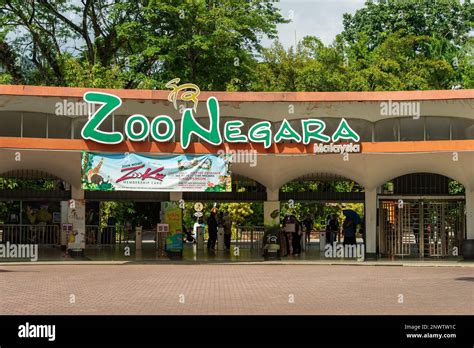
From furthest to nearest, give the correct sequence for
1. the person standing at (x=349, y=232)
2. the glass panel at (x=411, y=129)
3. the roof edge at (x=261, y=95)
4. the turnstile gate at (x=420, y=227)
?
the person standing at (x=349, y=232) < the turnstile gate at (x=420, y=227) < the glass panel at (x=411, y=129) < the roof edge at (x=261, y=95)

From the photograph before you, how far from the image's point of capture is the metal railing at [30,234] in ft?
107

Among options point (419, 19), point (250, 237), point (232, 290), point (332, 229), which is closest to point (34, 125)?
point (250, 237)

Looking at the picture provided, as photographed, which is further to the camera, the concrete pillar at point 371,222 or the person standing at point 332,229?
the person standing at point 332,229

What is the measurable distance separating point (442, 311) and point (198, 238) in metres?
22.1

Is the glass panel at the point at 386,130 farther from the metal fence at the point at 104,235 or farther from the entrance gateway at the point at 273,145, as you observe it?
the metal fence at the point at 104,235

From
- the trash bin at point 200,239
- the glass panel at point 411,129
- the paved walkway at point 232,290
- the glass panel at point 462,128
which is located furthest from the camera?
the trash bin at point 200,239

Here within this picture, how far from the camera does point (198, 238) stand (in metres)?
35.4

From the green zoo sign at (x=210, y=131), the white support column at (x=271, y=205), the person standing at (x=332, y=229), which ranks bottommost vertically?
the person standing at (x=332, y=229)

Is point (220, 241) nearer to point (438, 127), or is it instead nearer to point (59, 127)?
point (59, 127)

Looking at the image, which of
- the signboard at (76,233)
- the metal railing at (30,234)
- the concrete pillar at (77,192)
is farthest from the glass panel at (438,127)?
the metal railing at (30,234)

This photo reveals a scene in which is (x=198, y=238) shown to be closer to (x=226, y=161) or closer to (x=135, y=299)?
(x=226, y=161)

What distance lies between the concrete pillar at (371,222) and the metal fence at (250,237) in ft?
19.9

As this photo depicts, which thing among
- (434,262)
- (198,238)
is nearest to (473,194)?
(434,262)

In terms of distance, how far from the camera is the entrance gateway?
27.1 metres
